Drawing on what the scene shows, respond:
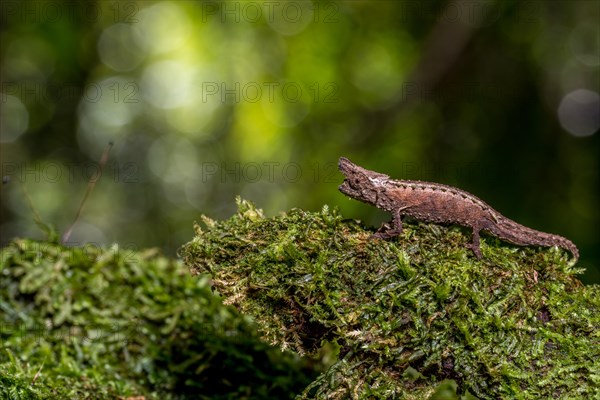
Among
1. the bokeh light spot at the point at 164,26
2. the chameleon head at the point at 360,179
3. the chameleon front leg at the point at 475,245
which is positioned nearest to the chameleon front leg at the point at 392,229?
the chameleon head at the point at 360,179

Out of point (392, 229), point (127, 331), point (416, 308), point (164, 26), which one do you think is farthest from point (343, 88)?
point (416, 308)

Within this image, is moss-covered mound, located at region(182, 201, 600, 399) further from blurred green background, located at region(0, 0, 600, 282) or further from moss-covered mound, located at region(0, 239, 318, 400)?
blurred green background, located at region(0, 0, 600, 282)

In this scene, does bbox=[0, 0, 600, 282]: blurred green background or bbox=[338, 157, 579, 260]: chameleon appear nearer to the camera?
bbox=[338, 157, 579, 260]: chameleon

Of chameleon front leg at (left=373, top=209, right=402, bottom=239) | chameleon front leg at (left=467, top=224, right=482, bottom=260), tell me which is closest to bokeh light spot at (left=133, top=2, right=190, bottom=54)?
chameleon front leg at (left=373, top=209, right=402, bottom=239)

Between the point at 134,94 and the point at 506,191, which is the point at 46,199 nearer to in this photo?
the point at 134,94

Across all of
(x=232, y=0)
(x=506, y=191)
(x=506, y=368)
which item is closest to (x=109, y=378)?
(x=506, y=368)

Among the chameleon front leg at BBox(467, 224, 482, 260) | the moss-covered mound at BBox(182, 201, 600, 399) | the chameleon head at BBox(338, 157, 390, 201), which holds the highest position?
the chameleon head at BBox(338, 157, 390, 201)

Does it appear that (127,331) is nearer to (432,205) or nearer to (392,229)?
(392,229)
